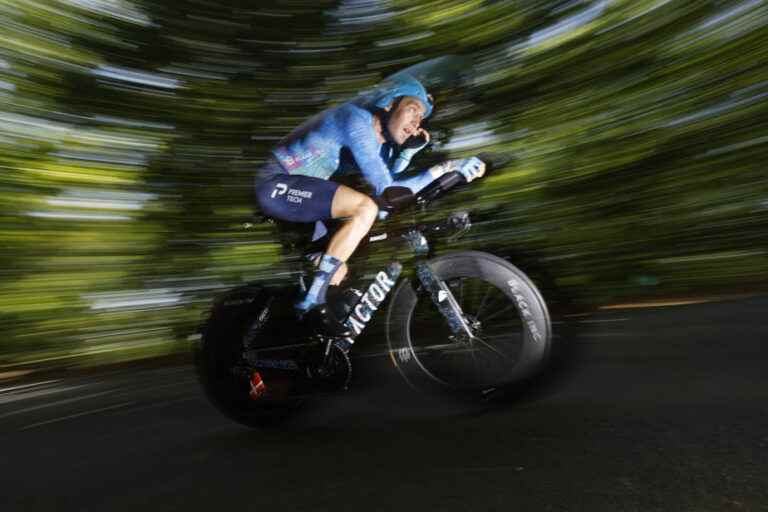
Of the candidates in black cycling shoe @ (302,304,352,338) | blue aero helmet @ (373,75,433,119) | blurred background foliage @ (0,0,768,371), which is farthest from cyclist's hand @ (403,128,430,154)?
blurred background foliage @ (0,0,768,371)

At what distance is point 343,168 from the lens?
11.4 feet

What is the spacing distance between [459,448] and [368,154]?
142 centimetres


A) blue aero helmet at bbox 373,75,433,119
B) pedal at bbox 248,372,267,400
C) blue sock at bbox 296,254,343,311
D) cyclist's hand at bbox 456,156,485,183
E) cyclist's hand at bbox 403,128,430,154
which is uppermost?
blue aero helmet at bbox 373,75,433,119

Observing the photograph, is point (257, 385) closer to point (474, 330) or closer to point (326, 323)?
point (326, 323)

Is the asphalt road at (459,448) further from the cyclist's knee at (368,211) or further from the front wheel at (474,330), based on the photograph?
the cyclist's knee at (368,211)

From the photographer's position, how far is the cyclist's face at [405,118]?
128 inches

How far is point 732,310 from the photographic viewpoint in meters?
4.85

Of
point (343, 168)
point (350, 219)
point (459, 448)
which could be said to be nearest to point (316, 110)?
point (343, 168)

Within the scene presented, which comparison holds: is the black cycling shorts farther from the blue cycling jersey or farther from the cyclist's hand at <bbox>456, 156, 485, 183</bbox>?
the cyclist's hand at <bbox>456, 156, 485, 183</bbox>

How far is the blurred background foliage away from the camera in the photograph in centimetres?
614

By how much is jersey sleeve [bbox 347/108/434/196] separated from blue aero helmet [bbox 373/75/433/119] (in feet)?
0.43

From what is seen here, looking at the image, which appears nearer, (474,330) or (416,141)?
(474,330)

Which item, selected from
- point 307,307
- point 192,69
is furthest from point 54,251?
point 307,307

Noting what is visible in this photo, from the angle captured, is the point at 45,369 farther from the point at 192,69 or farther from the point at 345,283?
the point at 345,283
